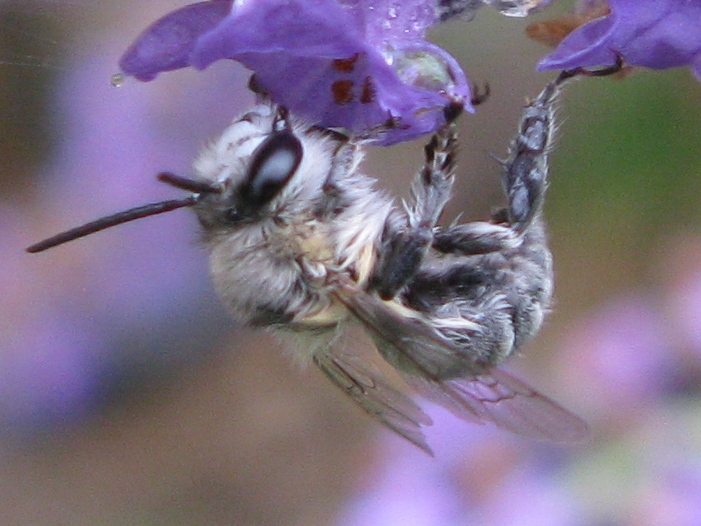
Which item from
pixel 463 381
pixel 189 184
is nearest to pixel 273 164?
pixel 189 184

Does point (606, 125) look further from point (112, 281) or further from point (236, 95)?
point (112, 281)

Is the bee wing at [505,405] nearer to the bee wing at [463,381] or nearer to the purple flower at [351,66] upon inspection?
the bee wing at [463,381]

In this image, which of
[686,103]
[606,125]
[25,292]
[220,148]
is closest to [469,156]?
[606,125]

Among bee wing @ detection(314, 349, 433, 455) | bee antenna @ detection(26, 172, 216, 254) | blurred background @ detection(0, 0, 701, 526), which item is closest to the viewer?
bee antenna @ detection(26, 172, 216, 254)

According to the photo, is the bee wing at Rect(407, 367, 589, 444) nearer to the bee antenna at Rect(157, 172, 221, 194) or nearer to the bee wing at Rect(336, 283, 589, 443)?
the bee wing at Rect(336, 283, 589, 443)

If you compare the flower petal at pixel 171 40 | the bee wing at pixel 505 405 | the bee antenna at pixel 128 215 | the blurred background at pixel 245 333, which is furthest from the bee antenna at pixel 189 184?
the blurred background at pixel 245 333

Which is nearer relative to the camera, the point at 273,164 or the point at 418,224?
the point at 273,164

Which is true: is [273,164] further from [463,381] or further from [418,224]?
[463,381]

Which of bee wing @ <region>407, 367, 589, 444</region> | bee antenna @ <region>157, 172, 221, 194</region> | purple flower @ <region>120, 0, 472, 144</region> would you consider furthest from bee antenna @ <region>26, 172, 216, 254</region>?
bee wing @ <region>407, 367, 589, 444</region>
